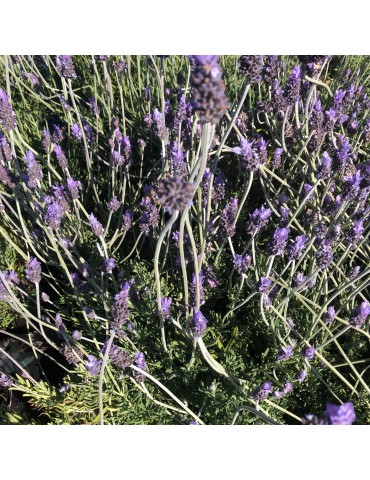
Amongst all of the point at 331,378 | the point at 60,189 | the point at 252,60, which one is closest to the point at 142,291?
the point at 60,189

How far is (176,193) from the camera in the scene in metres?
0.81

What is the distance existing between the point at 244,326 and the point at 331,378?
1.23ft

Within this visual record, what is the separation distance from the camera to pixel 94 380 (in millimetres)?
1532

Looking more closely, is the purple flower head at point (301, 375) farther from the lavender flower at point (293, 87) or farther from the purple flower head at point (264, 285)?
the lavender flower at point (293, 87)

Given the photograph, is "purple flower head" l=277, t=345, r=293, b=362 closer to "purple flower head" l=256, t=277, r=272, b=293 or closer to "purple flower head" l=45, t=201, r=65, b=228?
"purple flower head" l=256, t=277, r=272, b=293

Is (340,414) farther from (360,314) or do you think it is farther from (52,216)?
(52,216)

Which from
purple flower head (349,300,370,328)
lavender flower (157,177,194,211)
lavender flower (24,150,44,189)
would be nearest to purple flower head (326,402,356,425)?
lavender flower (157,177,194,211)

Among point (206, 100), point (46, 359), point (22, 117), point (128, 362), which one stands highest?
point (206, 100)

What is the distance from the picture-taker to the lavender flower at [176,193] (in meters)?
0.81

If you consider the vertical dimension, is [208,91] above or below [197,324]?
above

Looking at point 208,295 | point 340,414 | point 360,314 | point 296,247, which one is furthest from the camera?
point 208,295

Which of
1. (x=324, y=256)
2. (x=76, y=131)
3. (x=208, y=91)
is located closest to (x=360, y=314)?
(x=324, y=256)

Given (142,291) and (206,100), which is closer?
(206,100)

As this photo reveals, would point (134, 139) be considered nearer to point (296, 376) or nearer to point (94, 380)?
point (94, 380)
